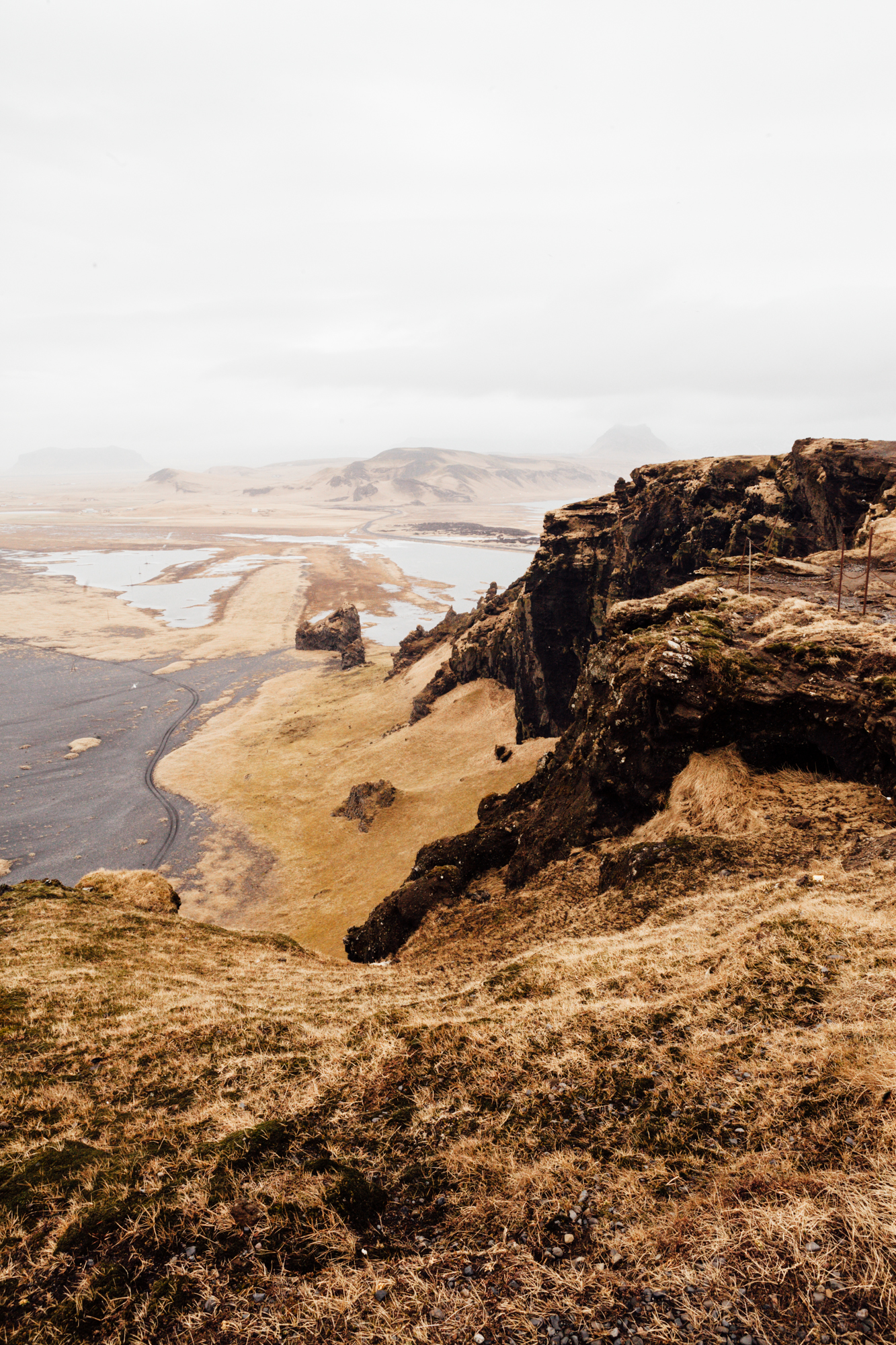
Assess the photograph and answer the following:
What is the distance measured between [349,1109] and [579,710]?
22.9 metres

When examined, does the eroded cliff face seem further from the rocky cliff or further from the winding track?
the winding track

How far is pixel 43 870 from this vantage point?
1780 inches

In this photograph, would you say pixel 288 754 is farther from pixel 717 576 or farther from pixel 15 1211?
pixel 15 1211

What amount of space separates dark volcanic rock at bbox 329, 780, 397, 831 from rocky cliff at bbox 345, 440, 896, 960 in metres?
16.2

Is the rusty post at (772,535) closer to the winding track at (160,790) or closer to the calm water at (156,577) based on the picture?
the winding track at (160,790)

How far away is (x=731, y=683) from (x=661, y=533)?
99.5ft

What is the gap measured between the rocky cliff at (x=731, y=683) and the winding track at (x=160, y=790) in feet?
96.8

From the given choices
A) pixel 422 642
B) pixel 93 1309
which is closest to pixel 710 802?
pixel 93 1309

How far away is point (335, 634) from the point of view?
10081cm

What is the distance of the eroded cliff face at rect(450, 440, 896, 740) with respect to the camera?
36938 millimetres

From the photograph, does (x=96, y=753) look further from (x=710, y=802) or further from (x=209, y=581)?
(x=209, y=581)

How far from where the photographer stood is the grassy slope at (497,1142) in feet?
18.0

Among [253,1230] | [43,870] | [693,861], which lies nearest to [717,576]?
[693,861]

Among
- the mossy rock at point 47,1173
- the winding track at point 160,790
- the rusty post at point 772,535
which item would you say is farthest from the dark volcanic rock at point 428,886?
the rusty post at point 772,535
